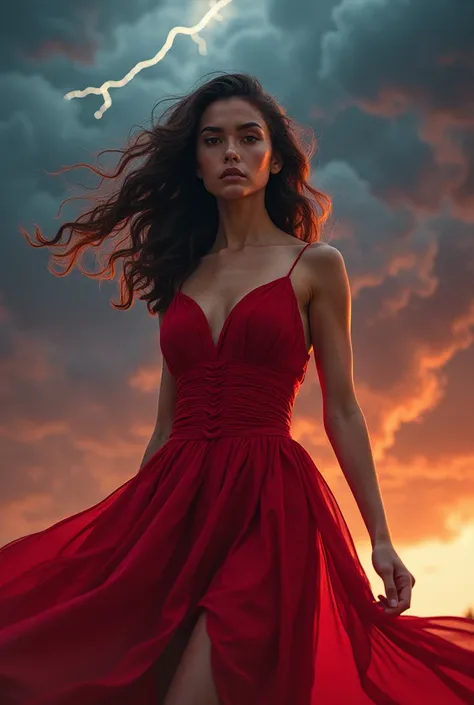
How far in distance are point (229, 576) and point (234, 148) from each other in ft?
5.59

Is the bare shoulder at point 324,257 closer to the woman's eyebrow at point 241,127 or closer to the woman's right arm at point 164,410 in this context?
the woman's eyebrow at point 241,127

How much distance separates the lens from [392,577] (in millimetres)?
3180

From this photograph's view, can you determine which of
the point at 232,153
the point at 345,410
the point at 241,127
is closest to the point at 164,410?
the point at 345,410

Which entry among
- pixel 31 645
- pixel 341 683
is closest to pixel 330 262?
pixel 341 683

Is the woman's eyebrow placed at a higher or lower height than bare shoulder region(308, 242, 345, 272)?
higher

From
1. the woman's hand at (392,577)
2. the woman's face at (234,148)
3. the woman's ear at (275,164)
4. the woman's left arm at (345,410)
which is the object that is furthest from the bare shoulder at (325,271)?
the woman's hand at (392,577)

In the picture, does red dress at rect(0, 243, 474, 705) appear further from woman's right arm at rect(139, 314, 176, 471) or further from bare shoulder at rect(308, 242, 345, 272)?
woman's right arm at rect(139, 314, 176, 471)

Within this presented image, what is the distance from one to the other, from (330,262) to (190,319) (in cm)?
57

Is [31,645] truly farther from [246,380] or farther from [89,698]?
[246,380]

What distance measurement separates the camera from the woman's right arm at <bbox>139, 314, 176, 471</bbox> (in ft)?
12.8

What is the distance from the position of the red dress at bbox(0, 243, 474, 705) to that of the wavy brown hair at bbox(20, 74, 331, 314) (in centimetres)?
54

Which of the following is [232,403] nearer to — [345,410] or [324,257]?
[345,410]

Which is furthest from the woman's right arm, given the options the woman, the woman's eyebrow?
the woman's eyebrow

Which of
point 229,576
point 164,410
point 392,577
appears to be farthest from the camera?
point 164,410
